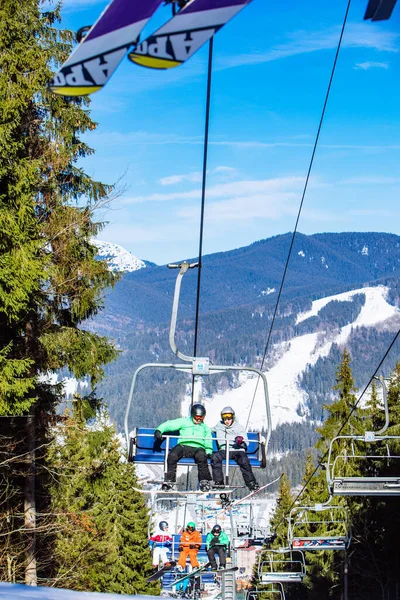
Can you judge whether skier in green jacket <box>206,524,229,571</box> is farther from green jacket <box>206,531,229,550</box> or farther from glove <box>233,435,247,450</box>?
glove <box>233,435,247,450</box>

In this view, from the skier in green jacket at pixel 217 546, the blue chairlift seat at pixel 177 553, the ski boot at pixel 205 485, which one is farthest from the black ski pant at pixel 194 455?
the blue chairlift seat at pixel 177 553

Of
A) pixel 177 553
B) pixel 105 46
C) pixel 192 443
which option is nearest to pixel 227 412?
pixel 192 443

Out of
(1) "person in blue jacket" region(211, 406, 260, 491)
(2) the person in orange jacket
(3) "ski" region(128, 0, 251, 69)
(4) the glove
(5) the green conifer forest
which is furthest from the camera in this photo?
(2) the person in orange jacket

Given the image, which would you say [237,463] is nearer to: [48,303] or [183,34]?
[48,303]

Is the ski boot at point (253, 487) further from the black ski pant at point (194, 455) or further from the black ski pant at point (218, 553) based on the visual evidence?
the black ski pant at point (218, 553)

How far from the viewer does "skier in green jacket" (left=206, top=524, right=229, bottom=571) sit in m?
16.2

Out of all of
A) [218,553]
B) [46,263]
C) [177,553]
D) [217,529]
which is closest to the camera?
[46,263]

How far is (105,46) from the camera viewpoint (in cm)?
357

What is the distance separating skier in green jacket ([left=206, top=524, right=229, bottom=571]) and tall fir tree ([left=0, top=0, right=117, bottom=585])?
3.27 meters

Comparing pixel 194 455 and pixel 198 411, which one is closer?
pixel 198 411

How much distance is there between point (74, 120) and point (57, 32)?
1675 millimetres

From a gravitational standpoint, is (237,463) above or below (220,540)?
above

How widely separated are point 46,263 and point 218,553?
6359 mm

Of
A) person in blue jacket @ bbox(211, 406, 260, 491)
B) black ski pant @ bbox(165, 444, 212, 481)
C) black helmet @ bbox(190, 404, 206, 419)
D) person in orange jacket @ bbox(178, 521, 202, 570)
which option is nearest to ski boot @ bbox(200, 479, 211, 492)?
black ski pant @ bbox(165, 444, 212, 481)
